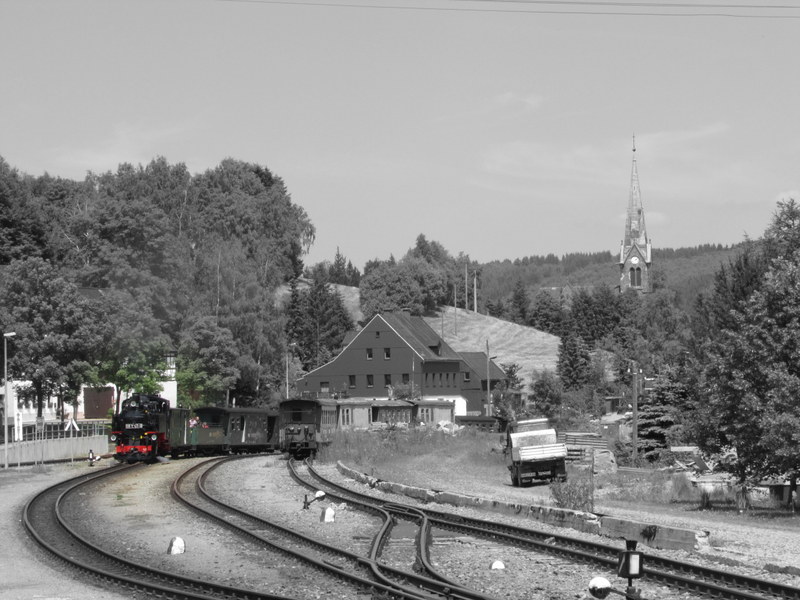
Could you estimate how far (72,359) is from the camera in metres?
57.8

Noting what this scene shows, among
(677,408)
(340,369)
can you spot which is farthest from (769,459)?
(340,369)

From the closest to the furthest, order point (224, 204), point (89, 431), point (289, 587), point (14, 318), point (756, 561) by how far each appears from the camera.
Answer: point (289, 587) → point (756, 561) → point (14, 318) → point (89, 431) → point (224, 204)

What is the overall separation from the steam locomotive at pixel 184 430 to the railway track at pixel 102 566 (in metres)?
19.0

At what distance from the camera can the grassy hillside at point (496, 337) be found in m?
155

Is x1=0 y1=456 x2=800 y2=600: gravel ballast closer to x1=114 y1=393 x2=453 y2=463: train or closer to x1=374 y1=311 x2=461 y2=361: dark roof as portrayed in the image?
x1=114 y1=393 x2=453 y2=463: train

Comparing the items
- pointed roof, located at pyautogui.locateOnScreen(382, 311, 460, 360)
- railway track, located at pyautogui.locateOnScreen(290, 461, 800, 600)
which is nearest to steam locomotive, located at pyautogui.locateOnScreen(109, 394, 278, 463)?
→ railway track, located at pyautogui.locateOnScreen(290, 461, 800, 600)

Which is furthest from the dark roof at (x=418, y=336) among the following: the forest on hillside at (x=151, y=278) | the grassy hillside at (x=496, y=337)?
the grassy hillside at (x=496, y=337)

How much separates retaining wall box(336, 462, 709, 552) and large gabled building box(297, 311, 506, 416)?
71549 millimetres

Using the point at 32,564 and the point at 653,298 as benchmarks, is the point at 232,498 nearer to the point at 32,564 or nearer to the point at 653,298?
the point at 32,564

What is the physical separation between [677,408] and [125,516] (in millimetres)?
32140

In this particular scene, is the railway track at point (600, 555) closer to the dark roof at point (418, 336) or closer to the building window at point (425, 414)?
the building window at point (425, 414)

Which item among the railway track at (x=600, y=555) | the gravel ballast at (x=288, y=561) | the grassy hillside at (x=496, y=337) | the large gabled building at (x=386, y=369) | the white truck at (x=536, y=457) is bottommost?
the gravel ballast at (x=288, y=561)

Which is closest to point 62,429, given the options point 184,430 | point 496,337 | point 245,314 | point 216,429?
point 216,429

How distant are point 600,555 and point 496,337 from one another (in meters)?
150
